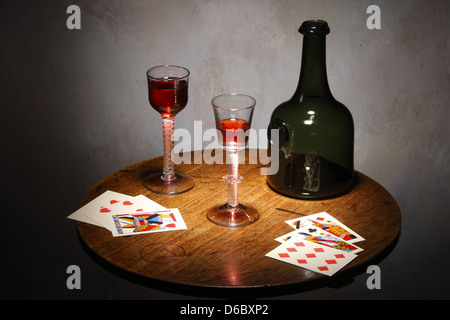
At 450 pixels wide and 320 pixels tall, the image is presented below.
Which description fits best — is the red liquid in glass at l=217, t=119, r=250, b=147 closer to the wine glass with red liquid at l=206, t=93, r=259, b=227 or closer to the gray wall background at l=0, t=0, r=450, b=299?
the wine glass with red liquid at l=206, t=93, r=259, b=227

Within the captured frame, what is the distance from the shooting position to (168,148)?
1977mm

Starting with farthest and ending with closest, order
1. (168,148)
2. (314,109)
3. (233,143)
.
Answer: (168,148)
(314,109)
(233,143)

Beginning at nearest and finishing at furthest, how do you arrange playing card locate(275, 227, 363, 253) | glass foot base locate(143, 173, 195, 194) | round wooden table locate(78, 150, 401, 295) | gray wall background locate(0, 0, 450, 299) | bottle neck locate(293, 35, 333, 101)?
round wooden table locate(78, 150, 401, 295), playing card locate(275, 227, 363, 253), bottle neck locate(293, 35, 333, 101), glass foot base locate(143, 173, 195, 194), gray wall background locate(0, 0, 450, 299)

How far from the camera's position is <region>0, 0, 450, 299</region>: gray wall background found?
8.81 ft

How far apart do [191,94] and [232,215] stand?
127cm

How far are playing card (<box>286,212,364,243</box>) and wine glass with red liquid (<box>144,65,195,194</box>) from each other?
0.43 metres

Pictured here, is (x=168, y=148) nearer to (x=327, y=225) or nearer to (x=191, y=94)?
(x=327, y=225)

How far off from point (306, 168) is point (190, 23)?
1.19 meters

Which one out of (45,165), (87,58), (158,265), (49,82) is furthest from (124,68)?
(158,265)

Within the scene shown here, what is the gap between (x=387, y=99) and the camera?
2.79 meters

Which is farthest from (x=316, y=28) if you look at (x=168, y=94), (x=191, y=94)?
(x=191, y=94)

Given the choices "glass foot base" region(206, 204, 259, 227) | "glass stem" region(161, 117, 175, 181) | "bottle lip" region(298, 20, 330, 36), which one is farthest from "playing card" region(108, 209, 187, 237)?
"bottle lip" region(298, 20, 330, 36)

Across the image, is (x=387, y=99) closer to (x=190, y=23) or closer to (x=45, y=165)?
(x=190, y=23)

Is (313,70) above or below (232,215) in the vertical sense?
above
